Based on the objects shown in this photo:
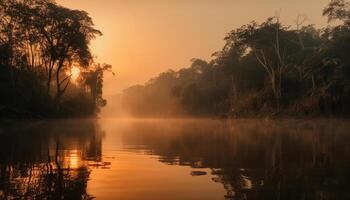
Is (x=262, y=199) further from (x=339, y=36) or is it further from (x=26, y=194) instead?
(x=339, y=36)

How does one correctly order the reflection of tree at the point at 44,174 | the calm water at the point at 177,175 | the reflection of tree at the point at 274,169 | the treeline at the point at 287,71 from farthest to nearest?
the treeline at the point at 287,71, the reflection of tree at the point at 274,169, the calm water at the point at 177,175, the reflection of tree at the point at 44,174

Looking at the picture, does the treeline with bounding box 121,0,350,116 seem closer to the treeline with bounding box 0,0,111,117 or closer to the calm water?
the treeline with bounding box 0,0,111,117

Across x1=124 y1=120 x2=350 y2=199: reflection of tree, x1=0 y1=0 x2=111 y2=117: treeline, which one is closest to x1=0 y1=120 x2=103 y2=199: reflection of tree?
x1=124 y1=120 x2=350 y2=199: reflection of tree

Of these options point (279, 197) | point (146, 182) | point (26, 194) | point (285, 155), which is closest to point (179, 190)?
point (146, 182)

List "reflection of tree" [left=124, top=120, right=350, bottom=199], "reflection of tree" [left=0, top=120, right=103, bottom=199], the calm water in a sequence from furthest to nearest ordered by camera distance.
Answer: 1. "reflection of tree" [left=124, top=120, right=350, bottom=199]
2. the calm water
3. "reflection of tree" [left=0, top=120, right=103, bottom=199]

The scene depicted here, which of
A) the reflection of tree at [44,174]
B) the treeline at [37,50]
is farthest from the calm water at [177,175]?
the treeline at [37,50]

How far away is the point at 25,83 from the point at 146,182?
50.8 meters

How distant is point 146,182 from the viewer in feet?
33.7

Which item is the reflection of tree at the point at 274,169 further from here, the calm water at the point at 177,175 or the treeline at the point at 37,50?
the treeline at the point at 37,50

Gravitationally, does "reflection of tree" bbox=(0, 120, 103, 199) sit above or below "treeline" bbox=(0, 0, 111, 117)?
below

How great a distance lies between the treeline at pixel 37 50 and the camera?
53219 mm

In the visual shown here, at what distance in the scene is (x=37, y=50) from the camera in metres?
61.7

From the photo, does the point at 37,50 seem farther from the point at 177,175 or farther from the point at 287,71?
the point at 177,175

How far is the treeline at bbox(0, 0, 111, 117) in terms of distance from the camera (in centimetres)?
5322
